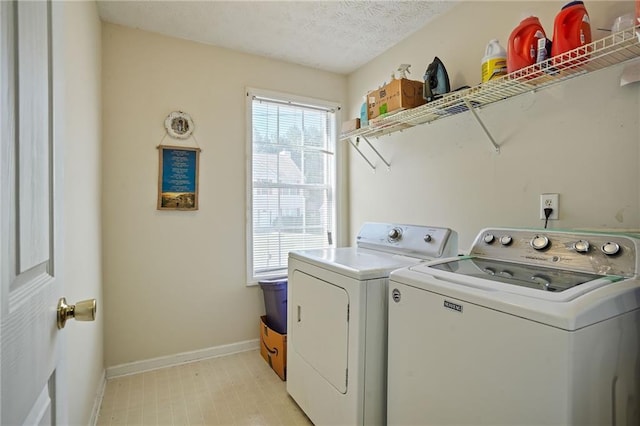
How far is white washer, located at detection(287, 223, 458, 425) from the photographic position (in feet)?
4.83

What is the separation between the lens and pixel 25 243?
56 centimetres

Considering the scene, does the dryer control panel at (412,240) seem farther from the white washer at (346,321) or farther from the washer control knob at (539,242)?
the washer control knob at (539,242)

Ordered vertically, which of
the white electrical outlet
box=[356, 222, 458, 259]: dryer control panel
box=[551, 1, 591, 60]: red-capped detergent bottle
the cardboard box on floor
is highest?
box=[551, 1, 591, 60]: red-capped detergent bottle

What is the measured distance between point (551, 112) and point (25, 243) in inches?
77.2

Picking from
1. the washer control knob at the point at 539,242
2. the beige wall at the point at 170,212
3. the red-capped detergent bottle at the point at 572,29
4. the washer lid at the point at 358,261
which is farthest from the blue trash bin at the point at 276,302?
the red-capped detergent bottle at the point at 572,29

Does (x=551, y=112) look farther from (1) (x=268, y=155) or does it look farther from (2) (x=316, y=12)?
(1) (x=268, y=155)

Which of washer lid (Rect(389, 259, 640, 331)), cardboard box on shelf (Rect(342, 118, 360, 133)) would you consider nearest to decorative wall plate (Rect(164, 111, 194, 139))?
cardboard box on shelf (Rect(342, 118, 360, 133))

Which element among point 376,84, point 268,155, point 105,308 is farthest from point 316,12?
point 105,308

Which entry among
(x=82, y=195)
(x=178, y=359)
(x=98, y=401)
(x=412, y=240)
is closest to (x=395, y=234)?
(x=412, y=240)

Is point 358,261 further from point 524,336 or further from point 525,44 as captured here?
point 525,44

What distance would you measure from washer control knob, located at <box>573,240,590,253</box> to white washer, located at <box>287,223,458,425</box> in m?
0.63

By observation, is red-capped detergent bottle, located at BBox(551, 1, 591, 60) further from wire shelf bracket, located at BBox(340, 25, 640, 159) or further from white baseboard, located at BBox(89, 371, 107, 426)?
white baseboard, located at BBox(89, 371, 107, 426)

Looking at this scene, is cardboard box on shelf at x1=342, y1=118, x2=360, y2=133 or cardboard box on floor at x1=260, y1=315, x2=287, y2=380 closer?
cardboard box on floor at x1=260, y1=315, x2=287, y2=380

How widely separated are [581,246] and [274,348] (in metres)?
1.95
